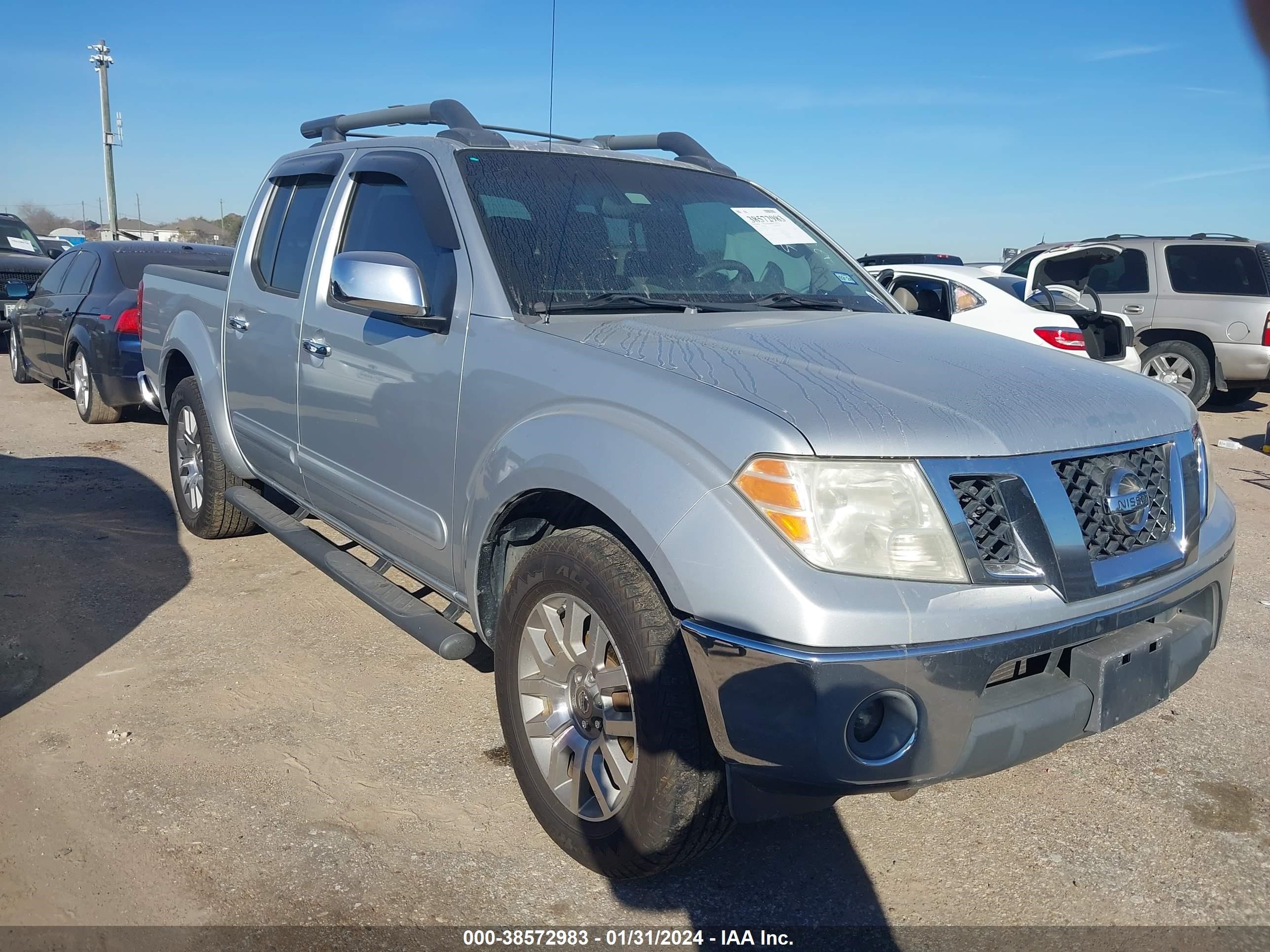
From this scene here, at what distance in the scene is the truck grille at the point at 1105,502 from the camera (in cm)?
Answer: 239

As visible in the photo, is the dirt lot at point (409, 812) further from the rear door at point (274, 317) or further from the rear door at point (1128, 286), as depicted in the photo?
the rear door at point (1128, 286)

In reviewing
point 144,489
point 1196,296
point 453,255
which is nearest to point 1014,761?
point 453,255

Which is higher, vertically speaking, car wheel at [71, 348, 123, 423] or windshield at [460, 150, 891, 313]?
windshield at [460, 150, 891, 313]

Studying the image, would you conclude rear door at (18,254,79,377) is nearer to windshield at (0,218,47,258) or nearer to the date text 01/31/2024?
windshield at (0,218,47,258)

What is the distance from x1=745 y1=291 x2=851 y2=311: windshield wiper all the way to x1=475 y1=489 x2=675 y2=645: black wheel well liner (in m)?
1.06

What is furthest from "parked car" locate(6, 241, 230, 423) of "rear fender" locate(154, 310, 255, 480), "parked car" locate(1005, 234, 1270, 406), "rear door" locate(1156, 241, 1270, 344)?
"rear door" locate(1156, 241, 1270, 344)

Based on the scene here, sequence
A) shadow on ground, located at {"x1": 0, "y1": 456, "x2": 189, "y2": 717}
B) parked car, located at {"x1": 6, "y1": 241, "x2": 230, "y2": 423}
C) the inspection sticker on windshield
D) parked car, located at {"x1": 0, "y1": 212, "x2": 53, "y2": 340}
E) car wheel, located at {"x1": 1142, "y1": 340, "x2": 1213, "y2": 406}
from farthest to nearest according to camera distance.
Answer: parked car, located at {"x1": 0, "y1": 212, "x2": 53, "y2": 340}
car wheel, located at {"x1": 1142, "y1": 340, "x2": 1213, "y2": 406}
parked car, located at {"x1": 6, "y1": 241, "x2": 230, "y2": 423}
shadow on ground, located at {"x1": 0, "y1": 456, "x2": 189, "y2": 717}
the inspection sticker on windshield

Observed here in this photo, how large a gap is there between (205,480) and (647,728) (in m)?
3.64

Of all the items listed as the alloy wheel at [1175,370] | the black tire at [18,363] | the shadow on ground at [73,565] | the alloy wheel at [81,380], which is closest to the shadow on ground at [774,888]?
the shadow on ground at [73,565]

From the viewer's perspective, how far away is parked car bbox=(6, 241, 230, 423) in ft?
28.2

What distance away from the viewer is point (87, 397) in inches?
353

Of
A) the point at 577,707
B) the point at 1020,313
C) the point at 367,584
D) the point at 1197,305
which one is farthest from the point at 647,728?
the point at 1197,305

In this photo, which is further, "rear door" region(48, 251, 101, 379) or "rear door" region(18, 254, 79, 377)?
"rear door" region(18, 254, 79, 377)

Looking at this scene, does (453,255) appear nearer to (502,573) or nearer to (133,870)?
(502,573)
